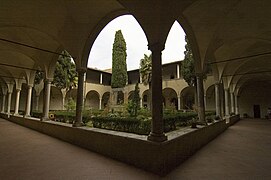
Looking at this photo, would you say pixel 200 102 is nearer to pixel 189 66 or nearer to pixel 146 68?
pixel 189 66

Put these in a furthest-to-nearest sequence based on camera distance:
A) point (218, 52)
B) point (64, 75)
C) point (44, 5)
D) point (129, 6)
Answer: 1. point (64, 75)
2. point (218, 52)
3. point (44, 5)
4. point (129, 6)

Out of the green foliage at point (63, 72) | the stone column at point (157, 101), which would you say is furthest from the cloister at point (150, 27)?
the green foliage at point (63, 72)

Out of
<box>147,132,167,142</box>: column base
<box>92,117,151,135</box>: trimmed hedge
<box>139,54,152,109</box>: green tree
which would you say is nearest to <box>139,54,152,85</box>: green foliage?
<box>139,54,152,109</box>: green tree

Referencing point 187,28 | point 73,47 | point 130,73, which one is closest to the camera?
point 187,28

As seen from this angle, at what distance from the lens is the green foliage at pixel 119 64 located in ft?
83.9

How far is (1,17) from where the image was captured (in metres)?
6.48

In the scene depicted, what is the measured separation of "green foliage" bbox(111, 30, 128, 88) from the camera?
2558 centimetres

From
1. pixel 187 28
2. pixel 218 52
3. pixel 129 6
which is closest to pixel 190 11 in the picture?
pixel 187 28

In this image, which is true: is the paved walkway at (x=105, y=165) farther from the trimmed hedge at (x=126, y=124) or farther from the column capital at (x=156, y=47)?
the column capital at (x=156, y=47)

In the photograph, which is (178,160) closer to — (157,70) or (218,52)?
(157,70)

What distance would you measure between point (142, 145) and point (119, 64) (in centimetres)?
2249

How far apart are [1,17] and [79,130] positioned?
5.69 metres

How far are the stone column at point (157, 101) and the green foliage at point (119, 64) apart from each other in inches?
838

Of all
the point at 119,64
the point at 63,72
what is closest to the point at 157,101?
the point at 63,72
